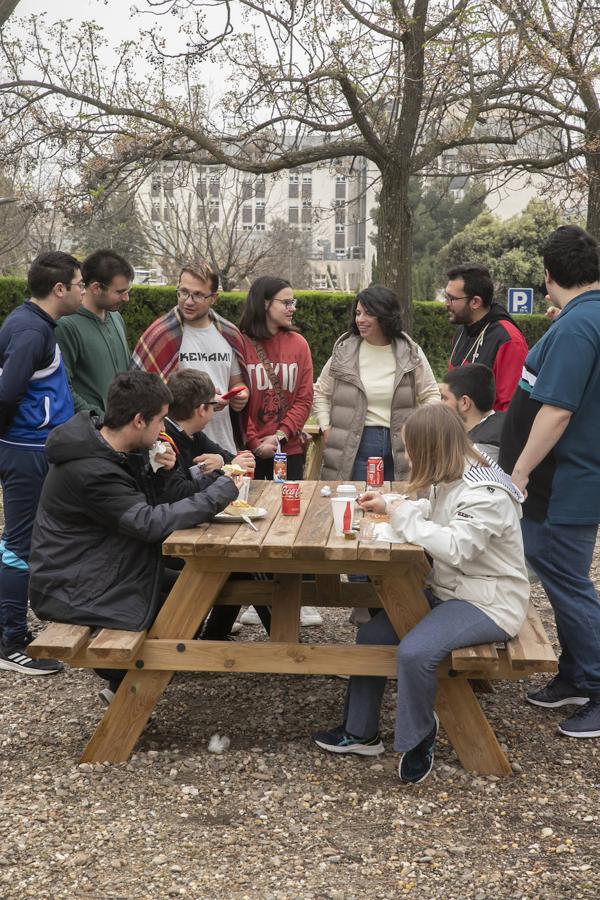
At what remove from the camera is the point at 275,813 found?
326 centimetres

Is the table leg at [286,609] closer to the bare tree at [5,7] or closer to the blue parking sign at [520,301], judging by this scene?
the bare tree at [5,7]

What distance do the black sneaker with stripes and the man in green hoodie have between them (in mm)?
1214

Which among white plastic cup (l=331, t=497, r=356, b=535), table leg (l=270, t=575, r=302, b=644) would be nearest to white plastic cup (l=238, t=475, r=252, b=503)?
table leg (l=270, t=575, r=302, b=644)

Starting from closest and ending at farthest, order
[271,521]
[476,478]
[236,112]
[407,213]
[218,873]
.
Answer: [218,873]
[476,478]
[271,521]
[236,112]
[407,213]

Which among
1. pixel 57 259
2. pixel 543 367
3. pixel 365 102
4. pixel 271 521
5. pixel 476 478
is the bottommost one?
pixel 271 521

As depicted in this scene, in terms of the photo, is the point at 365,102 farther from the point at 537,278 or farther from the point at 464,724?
the point at 537,278

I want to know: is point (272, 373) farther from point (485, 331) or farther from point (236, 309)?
point (236, 309)

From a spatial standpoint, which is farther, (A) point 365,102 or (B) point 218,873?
(A) point 365,102

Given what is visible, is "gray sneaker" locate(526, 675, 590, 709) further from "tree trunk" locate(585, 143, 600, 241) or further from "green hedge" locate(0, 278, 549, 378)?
"green hedge" locate(0, 278, 549, 378)

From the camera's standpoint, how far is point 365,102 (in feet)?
32.1

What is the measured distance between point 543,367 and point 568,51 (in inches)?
303

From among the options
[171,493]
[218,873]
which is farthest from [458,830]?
[171,493]

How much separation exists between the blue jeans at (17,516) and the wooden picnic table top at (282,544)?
1.16 metres

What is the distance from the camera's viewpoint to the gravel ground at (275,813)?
285 centimetres
